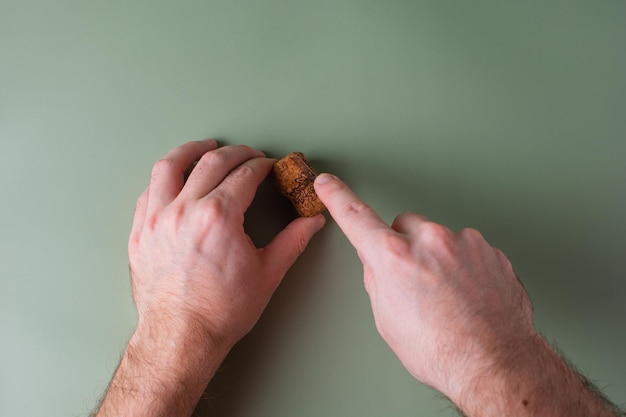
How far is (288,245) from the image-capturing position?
1119 mm

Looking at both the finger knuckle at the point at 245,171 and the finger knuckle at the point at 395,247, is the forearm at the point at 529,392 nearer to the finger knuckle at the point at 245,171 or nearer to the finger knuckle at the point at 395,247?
the finger knuckle at the point at 395,247

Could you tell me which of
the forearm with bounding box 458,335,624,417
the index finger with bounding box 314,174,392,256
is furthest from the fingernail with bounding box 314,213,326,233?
the forearm with bounding box 458,335,624,417

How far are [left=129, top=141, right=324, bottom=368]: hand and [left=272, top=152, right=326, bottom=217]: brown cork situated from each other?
3 cm

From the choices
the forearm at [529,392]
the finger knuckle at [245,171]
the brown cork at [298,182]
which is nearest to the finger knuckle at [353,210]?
the brown cork at [298,182]

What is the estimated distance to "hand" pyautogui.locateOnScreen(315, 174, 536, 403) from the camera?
90 cm

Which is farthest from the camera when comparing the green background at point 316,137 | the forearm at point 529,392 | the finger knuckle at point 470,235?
the green background at point 316,137

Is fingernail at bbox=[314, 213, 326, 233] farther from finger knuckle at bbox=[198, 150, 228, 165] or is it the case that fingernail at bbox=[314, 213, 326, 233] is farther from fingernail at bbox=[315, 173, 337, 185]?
finger knuckle at bbox=[198, 150, 228, 165]

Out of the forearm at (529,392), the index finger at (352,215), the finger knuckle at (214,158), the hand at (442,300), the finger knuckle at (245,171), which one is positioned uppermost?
the finger knuckle at (214,158)

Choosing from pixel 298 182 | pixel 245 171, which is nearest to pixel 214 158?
pixel 245 171

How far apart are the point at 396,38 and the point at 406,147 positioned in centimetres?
30

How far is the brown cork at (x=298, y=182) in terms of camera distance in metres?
1.09

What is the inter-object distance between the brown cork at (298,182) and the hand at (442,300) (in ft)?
0.45

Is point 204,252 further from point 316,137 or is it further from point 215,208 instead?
point 316,137

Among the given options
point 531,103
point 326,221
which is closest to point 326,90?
point 326,221
